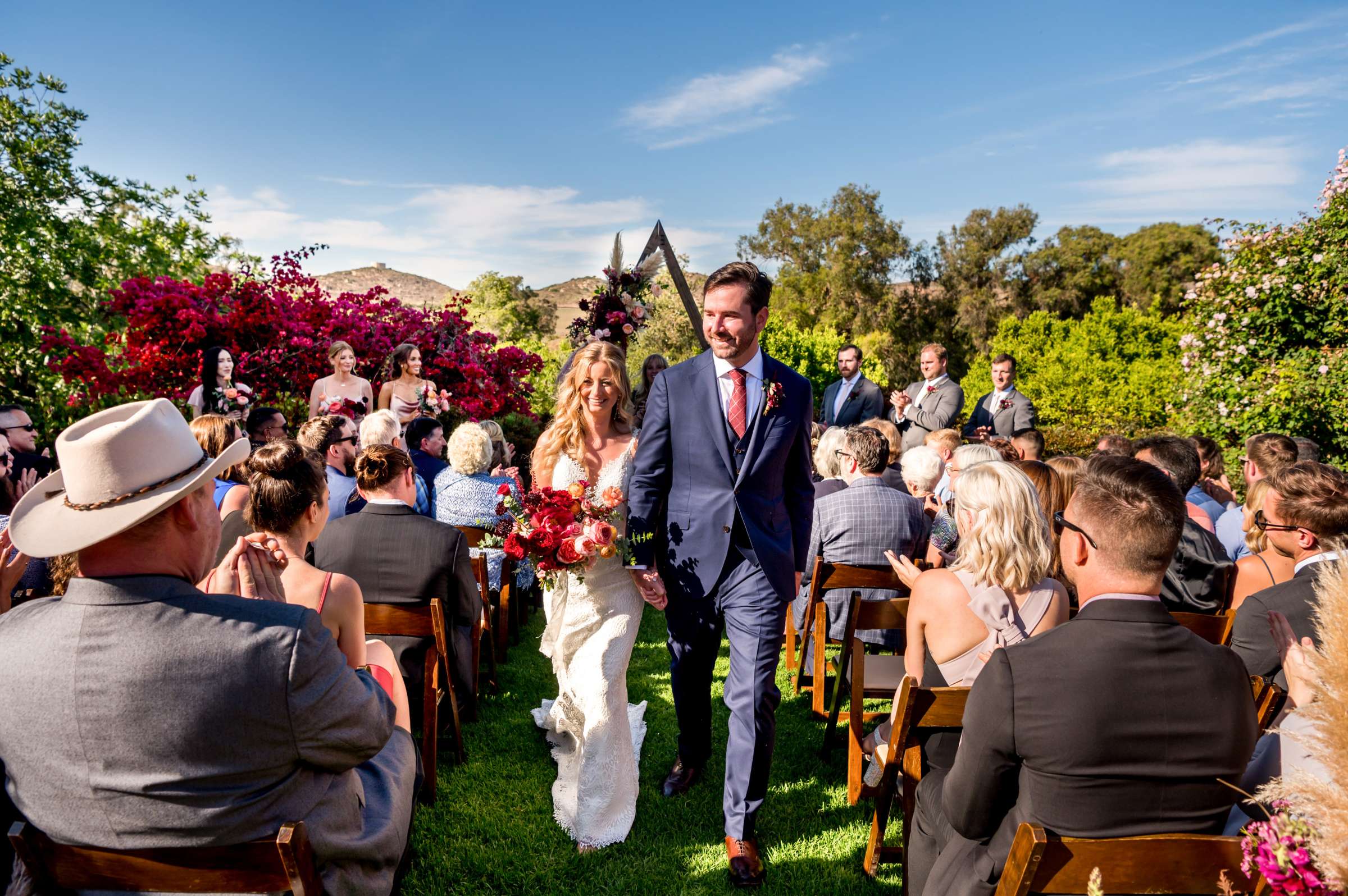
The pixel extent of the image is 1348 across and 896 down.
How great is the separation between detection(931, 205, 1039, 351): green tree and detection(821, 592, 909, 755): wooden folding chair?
37.2 m

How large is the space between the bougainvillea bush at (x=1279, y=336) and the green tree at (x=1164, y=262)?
31865 millimetres

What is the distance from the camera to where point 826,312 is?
128 feet

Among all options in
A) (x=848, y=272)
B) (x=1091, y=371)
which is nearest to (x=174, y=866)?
(x=1091, y=371)

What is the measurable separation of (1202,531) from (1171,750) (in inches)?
125

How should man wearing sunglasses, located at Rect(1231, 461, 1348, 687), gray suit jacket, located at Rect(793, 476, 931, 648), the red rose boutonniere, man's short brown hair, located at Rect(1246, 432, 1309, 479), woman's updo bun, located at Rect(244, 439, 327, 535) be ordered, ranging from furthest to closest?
gray suit jacket, located at Rect(793, 476, 931, 648)
man's short brown hair, located at Rect(1246, 432, 1309, 479)
the red rose boutonniere
woman's updo bun, located at Rect(244, 439, 327, 535)
man wearing sunglasses, located at Rect(1231, 461, 1348, 687)

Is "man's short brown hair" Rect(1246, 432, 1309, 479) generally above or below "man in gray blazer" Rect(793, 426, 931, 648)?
above

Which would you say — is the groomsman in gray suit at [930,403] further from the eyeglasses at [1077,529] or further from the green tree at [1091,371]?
the eyeglasses at [1077,529]

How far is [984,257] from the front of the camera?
129ft

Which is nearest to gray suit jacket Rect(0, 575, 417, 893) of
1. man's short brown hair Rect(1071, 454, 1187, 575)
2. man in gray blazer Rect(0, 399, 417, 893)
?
man in gray blazer Rect(0, 399, 417, 893)

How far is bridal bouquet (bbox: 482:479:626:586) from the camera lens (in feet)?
11.5

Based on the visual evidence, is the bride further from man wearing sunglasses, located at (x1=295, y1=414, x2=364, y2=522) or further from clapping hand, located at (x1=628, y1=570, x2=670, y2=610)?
man wearing sunglasses, located at (x1=295, y1=414, x2=364, y2=522)

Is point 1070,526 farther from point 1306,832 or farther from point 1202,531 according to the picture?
point 1202,531

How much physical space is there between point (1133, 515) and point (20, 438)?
7.50 m

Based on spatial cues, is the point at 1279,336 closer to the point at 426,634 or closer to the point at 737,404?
the point at 737,404
